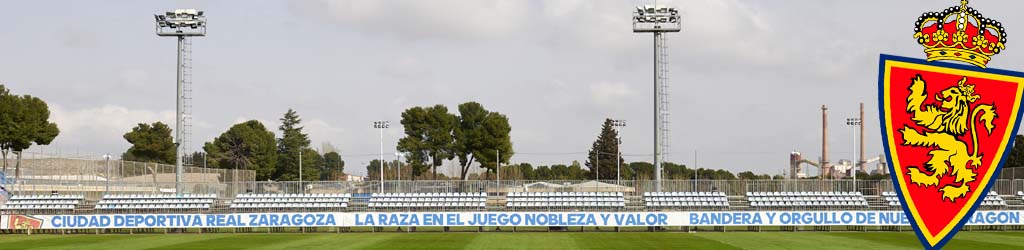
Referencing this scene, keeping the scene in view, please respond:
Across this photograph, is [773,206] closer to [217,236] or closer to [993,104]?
[217,236]

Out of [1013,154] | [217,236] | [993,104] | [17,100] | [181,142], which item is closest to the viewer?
[993,104]

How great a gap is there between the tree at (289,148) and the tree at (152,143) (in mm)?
10572

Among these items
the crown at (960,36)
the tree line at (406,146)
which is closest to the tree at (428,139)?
the tree line at (406,146)

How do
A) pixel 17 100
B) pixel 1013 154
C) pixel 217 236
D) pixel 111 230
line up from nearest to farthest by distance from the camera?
pixel 217 236 → pixel 111 230 → pixel 17 100 → pixel 1013 154

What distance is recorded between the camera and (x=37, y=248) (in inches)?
1400

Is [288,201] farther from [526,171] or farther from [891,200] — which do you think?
[526,171]

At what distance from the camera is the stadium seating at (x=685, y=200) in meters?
50.2

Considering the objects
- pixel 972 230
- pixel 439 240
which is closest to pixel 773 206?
pixel 972 230

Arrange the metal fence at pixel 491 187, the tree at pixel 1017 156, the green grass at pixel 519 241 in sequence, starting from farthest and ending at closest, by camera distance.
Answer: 1. the tree at pixel 1017 156
2. the metal fence at pixel 491 187
3. the green grass at pixel 519 241

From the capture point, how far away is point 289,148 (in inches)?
4806

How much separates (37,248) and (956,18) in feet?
105

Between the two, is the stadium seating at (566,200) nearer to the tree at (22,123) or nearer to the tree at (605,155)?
the tree at (22,123)

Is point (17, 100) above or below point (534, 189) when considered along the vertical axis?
above

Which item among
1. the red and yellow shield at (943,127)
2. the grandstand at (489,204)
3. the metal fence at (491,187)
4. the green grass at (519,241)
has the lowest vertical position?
the green grass at (519,241)
